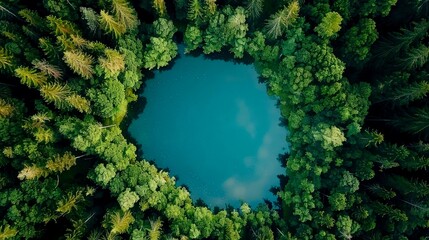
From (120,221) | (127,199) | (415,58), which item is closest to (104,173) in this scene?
(127,199)

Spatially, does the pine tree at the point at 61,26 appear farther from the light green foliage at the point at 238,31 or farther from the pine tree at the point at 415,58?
the pine tree at the point at 415,58

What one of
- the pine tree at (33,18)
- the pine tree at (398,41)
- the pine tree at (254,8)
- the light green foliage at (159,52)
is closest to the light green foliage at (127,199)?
the light green foliage at (159,52)

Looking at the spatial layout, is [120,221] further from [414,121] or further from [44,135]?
[414,121]

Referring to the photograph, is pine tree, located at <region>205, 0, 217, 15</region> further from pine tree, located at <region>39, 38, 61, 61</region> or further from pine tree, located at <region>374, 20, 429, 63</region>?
pine tree, located at <region>374, 20, 429, 63</region>

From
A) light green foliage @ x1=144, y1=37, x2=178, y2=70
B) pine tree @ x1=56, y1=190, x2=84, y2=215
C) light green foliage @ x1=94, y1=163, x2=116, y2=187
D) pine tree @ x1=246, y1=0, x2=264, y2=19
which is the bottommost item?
pine tree @ x1=56, y1=190, x2=84, y2=215

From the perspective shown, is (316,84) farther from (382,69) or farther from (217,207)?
(217,207)

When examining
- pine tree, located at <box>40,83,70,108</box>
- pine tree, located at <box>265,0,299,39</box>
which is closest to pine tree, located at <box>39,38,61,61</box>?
pine tree, located at <box>40,83,70,108</box>

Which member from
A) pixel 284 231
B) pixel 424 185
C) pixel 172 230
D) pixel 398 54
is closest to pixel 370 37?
pixel 398 54
